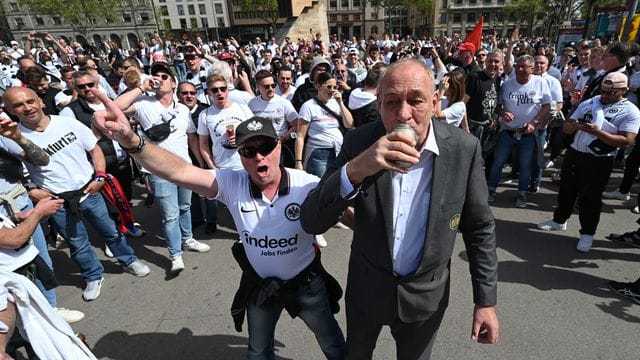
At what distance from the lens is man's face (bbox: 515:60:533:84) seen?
4.77 meters

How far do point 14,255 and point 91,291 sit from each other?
154 centimetres

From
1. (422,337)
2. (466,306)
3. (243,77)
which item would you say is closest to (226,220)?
(243,77)

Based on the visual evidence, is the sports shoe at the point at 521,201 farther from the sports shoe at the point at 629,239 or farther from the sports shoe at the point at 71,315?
the sports shoe at the point at 71,315

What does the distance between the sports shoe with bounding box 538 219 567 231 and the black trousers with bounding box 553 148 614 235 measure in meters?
0.34

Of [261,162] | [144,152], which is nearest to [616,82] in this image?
[261,162]

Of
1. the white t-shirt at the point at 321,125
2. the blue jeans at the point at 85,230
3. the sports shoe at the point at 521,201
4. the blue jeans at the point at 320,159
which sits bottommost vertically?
the sports shoe at the point at 521,201

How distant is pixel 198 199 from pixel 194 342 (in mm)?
2592

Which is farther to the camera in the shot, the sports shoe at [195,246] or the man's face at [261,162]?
the sports shoe at [195,246]

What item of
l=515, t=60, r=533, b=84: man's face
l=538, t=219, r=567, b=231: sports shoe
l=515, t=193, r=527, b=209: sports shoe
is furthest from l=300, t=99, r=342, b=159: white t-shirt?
l=515, t=193, r=527, b=209: sports shoe

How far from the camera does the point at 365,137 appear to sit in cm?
165

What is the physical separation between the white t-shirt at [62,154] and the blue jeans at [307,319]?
2546 mm

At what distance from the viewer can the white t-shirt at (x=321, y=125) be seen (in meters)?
4.27

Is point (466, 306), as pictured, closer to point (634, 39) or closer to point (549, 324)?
point (549, 324)

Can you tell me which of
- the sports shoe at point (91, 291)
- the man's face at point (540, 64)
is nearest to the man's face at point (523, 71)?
the man's face at point (540, 64)
